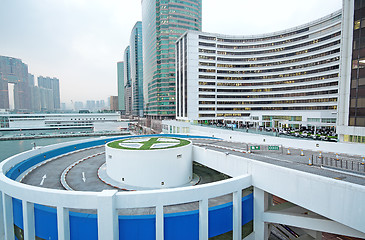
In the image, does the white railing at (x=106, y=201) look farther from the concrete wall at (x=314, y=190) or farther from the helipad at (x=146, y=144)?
the helipad at (x=146, y=144)

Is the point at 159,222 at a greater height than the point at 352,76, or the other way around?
the point at 352,76

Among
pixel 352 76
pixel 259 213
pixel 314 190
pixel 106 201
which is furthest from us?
pixel 352 76

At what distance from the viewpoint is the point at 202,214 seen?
11.5 metres

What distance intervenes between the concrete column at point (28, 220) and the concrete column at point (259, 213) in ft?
52.0

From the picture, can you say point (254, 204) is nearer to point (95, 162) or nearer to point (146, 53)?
point (95, 162)

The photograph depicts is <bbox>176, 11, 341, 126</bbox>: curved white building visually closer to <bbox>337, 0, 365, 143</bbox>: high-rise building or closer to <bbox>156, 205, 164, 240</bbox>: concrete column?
<bbox>337, 0, 365, 143</bbox>: high-rise building

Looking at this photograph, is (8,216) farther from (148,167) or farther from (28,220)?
(148,167)

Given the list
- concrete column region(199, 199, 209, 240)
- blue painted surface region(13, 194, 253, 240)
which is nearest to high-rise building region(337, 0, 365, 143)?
blue painted surface region(13, 194, 253, 240)

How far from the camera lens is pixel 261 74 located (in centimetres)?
8488

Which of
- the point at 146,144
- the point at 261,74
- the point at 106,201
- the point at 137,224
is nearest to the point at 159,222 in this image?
the point at 137,224

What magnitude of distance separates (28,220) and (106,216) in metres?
5.77

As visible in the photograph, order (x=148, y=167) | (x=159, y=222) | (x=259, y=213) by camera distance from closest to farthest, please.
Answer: (x=159, y=222), (x=259, y=213), (x=148, y=167)

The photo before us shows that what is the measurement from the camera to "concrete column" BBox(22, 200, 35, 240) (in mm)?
11478

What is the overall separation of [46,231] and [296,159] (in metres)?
21.5
